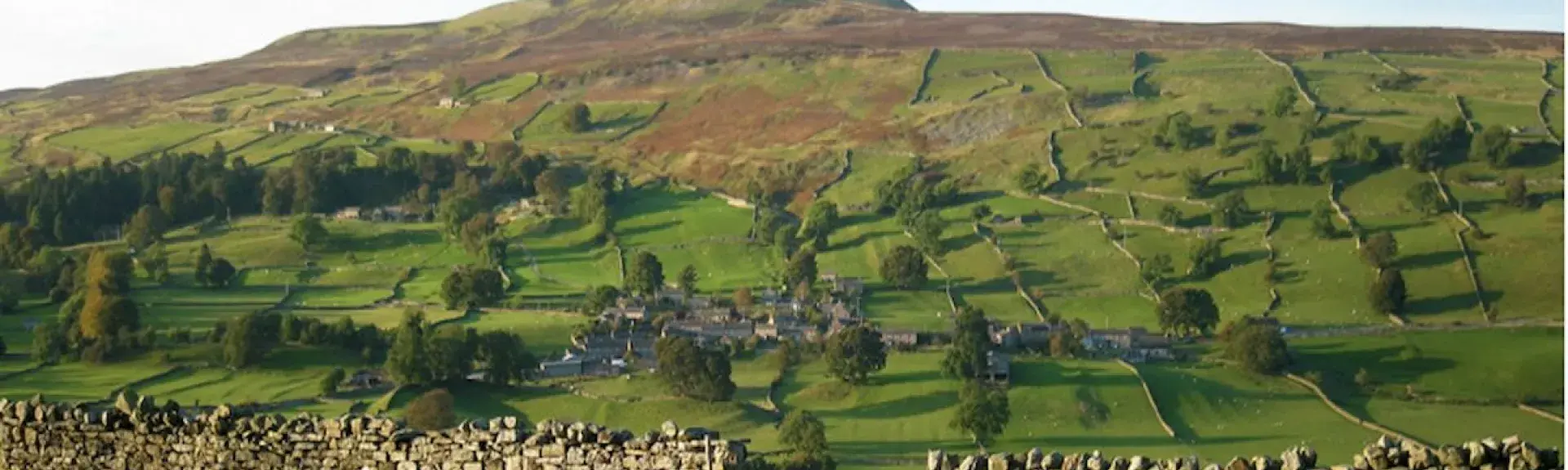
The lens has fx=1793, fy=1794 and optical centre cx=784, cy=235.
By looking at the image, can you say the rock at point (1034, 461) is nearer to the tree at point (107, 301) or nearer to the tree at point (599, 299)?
the tree at point (107, 301)

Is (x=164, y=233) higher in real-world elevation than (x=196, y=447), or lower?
lower

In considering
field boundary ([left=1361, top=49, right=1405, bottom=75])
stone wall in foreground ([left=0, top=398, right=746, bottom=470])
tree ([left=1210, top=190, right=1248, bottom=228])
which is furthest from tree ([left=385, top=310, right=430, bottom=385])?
field boundary ([left=1361, top=49, right=1405, bottom=75])

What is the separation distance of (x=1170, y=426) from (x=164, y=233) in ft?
210

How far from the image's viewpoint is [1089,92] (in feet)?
379

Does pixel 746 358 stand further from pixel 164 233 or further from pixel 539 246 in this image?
pixel 164 233

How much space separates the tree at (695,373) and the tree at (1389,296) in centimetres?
2587

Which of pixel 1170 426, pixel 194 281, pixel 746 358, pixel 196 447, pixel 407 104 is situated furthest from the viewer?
pixel 407 104

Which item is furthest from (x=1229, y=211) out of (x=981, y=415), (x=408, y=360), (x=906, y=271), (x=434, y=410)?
(x=434, y=410)

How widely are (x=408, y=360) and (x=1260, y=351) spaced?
2769 cm

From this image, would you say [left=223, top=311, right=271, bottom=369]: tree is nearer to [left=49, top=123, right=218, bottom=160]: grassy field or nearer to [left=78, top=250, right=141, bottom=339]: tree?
[left=78, top=250, right=141, bottom=339]: tree

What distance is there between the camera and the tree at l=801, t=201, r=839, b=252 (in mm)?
86125

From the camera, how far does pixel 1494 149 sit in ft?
282

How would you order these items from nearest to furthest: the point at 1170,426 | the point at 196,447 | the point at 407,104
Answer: the point at 196,447 < the point at 1170,426 < the point at 407,104

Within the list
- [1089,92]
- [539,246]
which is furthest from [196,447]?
[1089,92]
